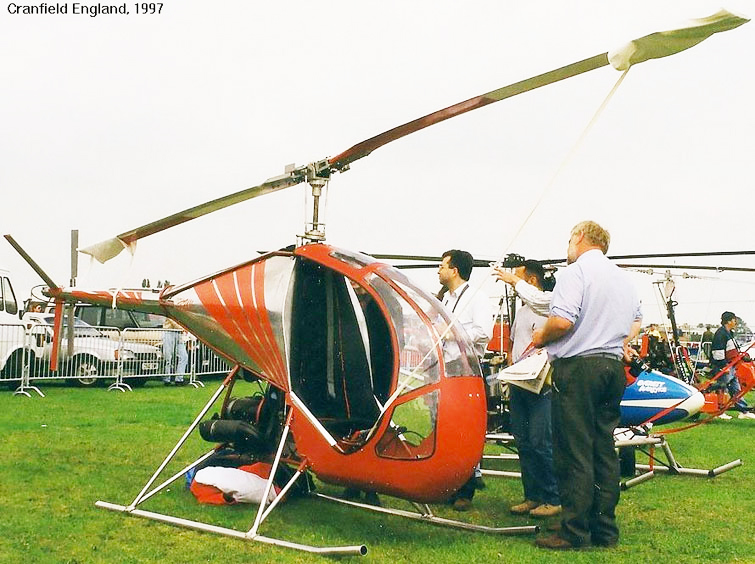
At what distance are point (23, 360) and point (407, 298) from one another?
10435 mm

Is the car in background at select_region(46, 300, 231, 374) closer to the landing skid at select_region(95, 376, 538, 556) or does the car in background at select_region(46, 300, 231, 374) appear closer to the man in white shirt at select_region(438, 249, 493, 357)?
the man in white shirt at select_region(438, 249, 493, 357)

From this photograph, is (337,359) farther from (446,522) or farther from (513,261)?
(513,261)

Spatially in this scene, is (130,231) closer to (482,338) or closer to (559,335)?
(482,338)

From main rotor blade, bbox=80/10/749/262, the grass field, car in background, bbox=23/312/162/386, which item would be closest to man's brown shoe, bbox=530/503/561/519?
the grass field

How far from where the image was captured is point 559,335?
4809 mm

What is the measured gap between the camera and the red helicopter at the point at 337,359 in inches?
181

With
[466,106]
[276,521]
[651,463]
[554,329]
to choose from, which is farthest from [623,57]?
[651,463]

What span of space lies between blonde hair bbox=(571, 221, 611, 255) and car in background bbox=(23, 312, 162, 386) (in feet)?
36.2

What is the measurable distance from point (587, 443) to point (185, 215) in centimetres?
321

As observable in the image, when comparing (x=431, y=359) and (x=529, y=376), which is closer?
(x=431, y=359)

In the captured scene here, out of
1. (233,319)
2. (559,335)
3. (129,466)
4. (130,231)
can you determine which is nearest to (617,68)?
(559,335)

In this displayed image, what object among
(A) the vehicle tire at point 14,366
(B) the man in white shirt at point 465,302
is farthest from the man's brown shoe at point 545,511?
(A) the vehicle tire at point 14,366

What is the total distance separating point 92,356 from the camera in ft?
49.9

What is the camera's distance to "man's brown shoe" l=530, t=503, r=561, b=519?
5.54 meters
